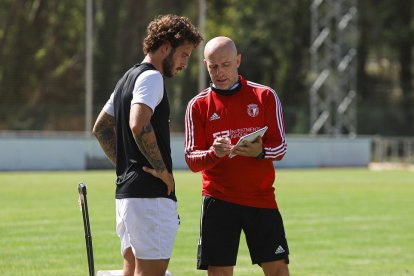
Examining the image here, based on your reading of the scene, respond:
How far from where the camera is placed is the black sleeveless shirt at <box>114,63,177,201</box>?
6305 mm

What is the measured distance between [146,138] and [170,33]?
692 mm

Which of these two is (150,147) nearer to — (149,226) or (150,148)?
(150,148)

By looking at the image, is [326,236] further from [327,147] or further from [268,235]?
[327,147]

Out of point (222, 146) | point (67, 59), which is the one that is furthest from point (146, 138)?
point (67, 59)

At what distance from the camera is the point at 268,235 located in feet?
23.3

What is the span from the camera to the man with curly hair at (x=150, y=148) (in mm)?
6191

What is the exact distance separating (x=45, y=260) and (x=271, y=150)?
4819 mm

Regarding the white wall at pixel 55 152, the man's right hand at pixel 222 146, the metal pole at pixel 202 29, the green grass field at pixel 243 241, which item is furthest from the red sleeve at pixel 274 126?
the metal pole at pixel 202 29

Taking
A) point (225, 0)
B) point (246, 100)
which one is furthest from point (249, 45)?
point (246, 100)

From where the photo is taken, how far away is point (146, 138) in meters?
6.17


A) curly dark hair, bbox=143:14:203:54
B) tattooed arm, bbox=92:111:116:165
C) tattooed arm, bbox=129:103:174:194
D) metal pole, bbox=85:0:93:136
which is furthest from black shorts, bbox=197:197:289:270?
metal pole, bbox=85:0:93:136

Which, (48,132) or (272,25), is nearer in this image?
(48,132)

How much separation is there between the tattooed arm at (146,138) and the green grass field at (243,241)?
13.8ft

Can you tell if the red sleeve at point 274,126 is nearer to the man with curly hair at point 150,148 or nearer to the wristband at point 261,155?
the wristband at point 261,155
